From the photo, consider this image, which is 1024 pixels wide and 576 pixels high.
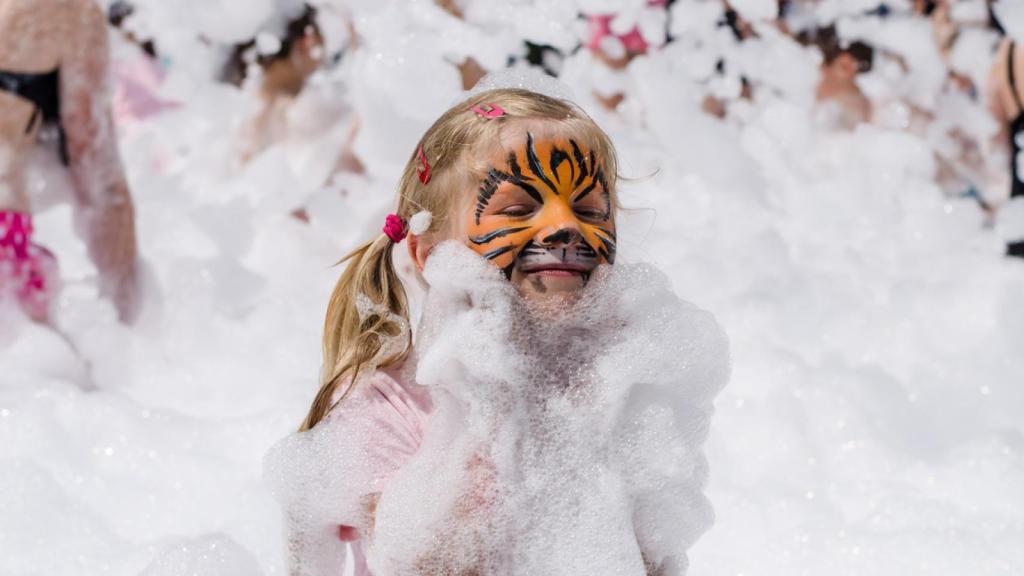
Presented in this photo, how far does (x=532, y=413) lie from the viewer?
1030 millimetres

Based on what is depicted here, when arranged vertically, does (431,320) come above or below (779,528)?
above

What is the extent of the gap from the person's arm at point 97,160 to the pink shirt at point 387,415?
1464 mm

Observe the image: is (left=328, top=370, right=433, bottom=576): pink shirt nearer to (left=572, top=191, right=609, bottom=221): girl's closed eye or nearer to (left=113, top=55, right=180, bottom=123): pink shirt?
(left=572, top=191, right=609, bottom=221): girl's closed eye

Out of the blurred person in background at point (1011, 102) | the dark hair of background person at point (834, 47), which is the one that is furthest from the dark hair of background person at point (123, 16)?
the blurred person in background at point (1011, 102)

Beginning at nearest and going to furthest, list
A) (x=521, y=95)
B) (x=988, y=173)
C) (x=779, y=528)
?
(x=521, y=95) → (x=779, y=528) → (x=988, y=173)

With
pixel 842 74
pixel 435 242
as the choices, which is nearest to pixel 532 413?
pixel 435 242

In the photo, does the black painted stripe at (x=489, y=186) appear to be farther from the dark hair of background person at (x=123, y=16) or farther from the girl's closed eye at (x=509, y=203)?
the dark hair of background person at (x=123, y=16)

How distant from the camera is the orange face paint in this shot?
1.04 m

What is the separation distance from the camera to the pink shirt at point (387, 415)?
1057 mm

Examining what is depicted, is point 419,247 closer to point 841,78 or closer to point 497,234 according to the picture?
point 497,234

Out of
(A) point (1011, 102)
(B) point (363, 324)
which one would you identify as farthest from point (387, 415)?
(A) point (1011, 102)

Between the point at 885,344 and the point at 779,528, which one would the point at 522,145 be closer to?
the point at 779,528

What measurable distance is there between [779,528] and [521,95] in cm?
93

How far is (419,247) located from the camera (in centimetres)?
115
